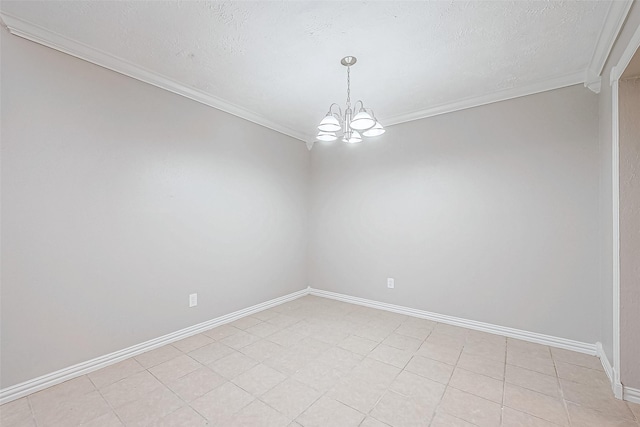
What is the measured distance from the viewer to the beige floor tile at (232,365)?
209cm

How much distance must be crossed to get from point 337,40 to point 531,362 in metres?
2.96

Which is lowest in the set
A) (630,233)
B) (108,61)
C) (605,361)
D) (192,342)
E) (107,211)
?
(192,342)

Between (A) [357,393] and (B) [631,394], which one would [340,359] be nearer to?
(A) [357,393]

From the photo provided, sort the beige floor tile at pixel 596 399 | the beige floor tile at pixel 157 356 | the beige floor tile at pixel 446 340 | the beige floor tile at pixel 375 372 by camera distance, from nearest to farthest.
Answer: the beige floor tile at pixel 596 399
the beige floor tile at pixel 375 372
the beige floor tile at pixel 157 356
the beige floor tile at pixel 446 340

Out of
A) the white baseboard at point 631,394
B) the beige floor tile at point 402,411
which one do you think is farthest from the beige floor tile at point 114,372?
the white baseboard at point 631,394

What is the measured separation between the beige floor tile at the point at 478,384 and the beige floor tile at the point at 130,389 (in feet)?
6.93

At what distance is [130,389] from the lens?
6.17 ft

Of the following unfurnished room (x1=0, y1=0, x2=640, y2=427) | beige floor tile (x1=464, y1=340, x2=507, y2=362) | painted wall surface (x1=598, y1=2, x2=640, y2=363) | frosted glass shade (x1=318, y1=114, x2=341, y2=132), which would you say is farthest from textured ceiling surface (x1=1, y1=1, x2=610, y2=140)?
beige floor tile (x1=464, y1=340, x2=507, y2=362)

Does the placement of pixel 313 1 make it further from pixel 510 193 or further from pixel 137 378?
pixel 137 378

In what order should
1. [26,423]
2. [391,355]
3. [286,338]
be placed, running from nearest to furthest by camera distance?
1. [26,423]
2. [391,355]
3. [286,338]

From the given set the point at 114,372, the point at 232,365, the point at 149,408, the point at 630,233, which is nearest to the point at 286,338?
the point at 232,365

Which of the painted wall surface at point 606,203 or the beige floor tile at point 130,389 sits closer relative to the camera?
the beige floor tile at point 130,389

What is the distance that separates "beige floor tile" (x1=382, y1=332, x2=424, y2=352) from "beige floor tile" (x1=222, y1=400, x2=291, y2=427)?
4.26ft

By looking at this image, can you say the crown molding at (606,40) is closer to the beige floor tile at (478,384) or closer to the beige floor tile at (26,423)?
the beige floor tile at (478,384)
